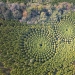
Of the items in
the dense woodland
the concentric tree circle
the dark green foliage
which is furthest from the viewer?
the concentric tree circle

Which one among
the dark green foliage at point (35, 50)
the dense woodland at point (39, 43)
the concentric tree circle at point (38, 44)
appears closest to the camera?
the dark green foliage at point (35, 50)

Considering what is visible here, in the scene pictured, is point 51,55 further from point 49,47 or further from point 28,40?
point 28,40

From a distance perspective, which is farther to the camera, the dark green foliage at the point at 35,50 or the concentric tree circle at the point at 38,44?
Result: the concentric tree circle at the point at 38,44

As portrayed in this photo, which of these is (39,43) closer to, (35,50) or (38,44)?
(38,44)

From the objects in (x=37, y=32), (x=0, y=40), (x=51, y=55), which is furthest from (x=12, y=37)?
(x=51, y=55)

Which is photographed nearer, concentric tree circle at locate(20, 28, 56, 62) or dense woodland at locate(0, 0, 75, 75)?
dense woodland at locate(0, 0, 75, 75)

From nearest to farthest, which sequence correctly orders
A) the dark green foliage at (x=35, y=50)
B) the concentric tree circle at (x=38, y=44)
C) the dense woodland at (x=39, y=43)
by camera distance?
1. the dark green foliage at (x=35, y=50)
2. the dense woodland at (x=39, y=43)
3. the concentric tree circle at (x=38, y=44)

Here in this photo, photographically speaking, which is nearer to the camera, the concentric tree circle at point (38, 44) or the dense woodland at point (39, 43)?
the dense woodland at point (39, 43)
